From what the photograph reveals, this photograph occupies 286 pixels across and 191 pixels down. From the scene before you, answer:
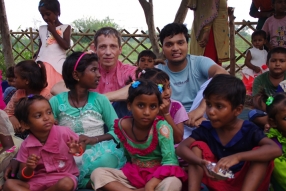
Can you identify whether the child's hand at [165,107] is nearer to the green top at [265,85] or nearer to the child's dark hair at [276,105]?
the child's dark hair at [276,105]

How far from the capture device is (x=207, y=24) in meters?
4.44

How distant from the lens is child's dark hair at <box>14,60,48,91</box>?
3033 mm

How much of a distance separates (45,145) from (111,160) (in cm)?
43

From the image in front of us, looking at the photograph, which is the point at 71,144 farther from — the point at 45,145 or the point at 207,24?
the point at 207,24

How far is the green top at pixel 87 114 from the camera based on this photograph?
2658 mm

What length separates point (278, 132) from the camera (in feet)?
7.45

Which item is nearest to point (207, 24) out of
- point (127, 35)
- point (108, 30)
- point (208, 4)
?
point (208, 4)

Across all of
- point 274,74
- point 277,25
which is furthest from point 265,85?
point 277,25

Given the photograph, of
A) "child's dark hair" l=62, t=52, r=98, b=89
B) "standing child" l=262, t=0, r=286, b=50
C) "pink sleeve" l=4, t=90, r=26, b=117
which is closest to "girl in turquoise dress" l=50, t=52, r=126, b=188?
Result: "child's dark hair" l=62, t=52, r=98, b=89

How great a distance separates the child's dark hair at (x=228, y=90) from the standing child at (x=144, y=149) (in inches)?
12.9

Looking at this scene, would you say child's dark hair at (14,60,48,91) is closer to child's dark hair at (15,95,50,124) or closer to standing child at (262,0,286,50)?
child's dark hair at (15,95,50,124)

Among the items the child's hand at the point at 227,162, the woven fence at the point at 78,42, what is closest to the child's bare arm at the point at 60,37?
the child's hand at the point at 227,162

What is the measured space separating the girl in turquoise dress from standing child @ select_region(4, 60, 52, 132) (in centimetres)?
43

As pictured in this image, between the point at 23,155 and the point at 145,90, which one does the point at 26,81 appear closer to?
the point at 23,155
